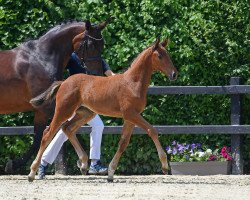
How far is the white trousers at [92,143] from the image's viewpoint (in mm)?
11586

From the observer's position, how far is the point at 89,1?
43.0 ft

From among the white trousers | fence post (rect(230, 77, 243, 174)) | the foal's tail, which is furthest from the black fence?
the foal's tail

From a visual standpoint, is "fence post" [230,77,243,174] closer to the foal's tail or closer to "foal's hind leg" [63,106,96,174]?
"foal's hind leg" [63,106,96,174]

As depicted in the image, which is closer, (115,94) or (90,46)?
(115,94)

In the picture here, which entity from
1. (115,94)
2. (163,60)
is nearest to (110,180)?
(115,94)

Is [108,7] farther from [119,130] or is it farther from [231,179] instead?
[231,179]

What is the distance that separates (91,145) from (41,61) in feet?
4.33

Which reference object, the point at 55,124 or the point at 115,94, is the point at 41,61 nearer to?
the point at 55,124

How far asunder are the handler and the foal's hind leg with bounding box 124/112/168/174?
1.37 meters

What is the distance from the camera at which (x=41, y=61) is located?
37.4 ft

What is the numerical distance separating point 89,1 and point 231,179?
349cm

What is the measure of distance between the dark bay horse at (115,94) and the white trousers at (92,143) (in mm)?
585

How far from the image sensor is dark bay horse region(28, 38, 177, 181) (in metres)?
10.6

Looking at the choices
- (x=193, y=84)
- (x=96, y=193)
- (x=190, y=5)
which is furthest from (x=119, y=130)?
(x=96, y=193)
